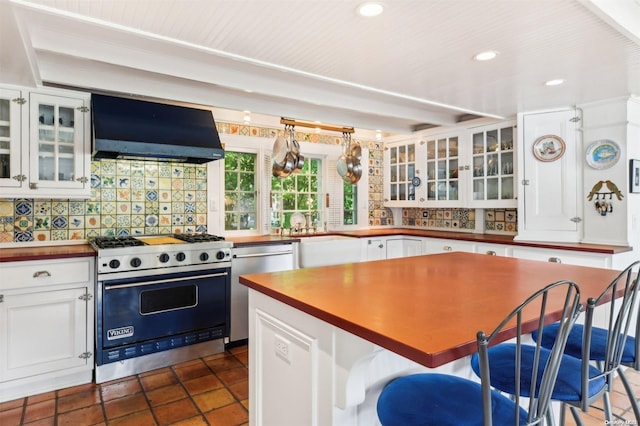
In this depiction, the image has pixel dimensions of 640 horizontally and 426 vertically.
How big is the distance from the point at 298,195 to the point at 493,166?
2183 mm

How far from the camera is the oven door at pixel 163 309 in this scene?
2.65 meters

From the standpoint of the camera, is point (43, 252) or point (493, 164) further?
point (493, 164)

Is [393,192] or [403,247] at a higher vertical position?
[393,192]

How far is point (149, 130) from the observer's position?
293 centimetres

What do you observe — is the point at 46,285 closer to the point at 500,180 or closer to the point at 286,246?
the point at 286,246

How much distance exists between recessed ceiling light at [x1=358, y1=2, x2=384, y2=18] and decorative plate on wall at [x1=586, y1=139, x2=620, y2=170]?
250 cm

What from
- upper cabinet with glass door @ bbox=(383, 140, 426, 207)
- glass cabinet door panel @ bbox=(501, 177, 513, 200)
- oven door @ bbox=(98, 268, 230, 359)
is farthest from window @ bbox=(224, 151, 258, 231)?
glass cabinet door panel @ bbox=(501, 177, 513, 200)

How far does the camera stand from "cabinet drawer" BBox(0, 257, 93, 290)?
7.73 ft

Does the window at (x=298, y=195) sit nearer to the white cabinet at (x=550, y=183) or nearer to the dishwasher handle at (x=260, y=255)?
the dishwasher handle at (x=260, y=255)

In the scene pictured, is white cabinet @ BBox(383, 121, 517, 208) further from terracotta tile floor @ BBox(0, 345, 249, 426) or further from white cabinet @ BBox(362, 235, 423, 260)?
terracotta tile floor @ BBox(0, 345, 249, 426)

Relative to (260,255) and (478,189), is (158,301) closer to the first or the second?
(260,255)

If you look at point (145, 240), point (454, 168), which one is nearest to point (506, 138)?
point (454, 168)

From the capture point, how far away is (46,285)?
2469 mm

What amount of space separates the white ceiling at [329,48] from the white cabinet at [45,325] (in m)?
1.30
